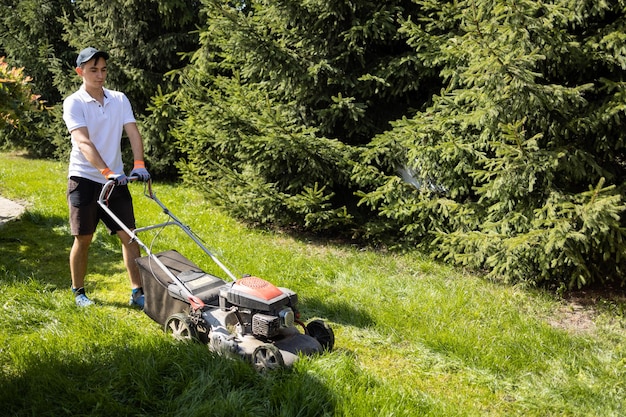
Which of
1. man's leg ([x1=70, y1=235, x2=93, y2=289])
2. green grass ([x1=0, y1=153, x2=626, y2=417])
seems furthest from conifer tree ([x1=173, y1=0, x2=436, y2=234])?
man's leg ([x1=70, y1=235, x2=93, y2=289])

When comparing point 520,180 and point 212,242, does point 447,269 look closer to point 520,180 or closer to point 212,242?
point 520,180

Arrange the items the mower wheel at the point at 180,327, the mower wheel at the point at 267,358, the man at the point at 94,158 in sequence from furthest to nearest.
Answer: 1. the man at the point at 94,158
2. the mower wheel at the point at 180,327
3. the mower wheel at the point at 267,358

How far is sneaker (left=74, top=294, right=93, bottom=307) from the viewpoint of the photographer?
4.01m

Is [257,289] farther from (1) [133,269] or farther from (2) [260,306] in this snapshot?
(1) [133,269]

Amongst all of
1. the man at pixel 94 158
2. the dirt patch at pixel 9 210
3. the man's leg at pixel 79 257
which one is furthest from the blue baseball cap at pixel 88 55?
the dirt patch at pixel 9 210

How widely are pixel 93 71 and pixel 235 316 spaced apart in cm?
207

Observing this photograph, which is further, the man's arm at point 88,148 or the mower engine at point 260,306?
the man's arm at point 88,148

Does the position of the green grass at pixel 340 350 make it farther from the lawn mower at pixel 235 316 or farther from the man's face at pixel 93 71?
the man's face at pixel 93 71

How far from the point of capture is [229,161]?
7250 millimetres

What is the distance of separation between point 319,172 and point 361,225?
76 centimetres

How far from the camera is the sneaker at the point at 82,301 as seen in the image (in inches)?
158

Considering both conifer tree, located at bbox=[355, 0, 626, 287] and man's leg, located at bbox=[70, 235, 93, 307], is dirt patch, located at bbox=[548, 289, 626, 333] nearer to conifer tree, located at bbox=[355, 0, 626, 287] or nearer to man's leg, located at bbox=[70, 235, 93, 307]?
conifer tree, located at bbox=[355, 0, 626, 287]

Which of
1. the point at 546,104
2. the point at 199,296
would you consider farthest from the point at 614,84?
the point at 199,296

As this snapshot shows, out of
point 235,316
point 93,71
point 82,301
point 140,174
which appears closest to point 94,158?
point 140,174
